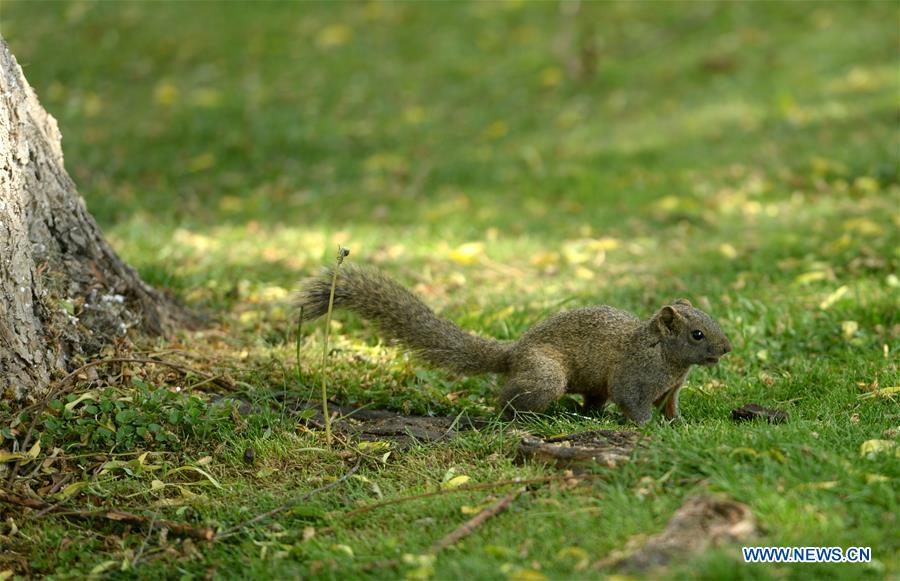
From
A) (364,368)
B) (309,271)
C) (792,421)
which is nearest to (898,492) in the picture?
(792,421)

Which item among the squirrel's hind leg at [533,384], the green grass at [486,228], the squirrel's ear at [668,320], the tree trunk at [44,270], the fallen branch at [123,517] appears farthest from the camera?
the squirrel's ear at [668,320]

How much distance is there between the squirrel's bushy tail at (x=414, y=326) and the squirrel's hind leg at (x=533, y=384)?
19 cm

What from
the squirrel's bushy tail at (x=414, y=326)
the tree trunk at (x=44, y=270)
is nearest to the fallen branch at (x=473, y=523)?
the squirrel's bushy tail at (x=414, y=326)

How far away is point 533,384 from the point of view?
193 inches

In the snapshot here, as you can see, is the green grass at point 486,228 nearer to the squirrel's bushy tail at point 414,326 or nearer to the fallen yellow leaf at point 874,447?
the fallen yellow leaf at point 874,447

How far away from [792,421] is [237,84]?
10051 mm

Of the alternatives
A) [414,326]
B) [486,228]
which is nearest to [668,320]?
[414,326]

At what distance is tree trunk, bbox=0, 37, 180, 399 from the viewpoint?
4508 millimetres

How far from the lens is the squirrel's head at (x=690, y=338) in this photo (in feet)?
16.3

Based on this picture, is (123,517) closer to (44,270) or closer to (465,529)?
(465,529)

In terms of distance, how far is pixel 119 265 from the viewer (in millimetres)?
5469

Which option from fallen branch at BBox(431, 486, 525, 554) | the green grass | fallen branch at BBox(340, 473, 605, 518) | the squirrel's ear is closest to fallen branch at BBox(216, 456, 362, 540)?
the green grass

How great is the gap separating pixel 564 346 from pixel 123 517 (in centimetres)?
225

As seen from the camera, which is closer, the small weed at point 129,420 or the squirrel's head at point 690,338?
the small weed at point 129,420
